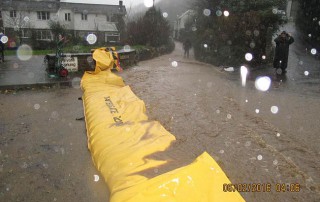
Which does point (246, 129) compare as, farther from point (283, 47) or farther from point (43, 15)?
point (43, 15)

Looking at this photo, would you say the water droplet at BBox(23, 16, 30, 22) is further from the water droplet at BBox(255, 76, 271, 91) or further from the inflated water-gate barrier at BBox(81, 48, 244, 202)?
the inflated water-gate barrier at BBox(81, 48, 244, 202)

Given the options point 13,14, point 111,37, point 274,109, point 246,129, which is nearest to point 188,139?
point 246,129

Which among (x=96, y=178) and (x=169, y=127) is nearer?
(x=96, y=178)

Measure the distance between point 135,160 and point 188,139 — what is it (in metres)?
1.97

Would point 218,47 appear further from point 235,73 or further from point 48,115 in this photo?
point 48,115

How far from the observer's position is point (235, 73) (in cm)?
1381

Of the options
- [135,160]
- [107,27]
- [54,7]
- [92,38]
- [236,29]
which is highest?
[54,7]

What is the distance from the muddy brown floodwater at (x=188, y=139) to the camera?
13.8 feet

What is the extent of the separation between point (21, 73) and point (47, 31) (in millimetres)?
31453

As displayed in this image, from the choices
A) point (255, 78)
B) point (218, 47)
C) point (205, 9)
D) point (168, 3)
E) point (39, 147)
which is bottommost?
point (39, 147)

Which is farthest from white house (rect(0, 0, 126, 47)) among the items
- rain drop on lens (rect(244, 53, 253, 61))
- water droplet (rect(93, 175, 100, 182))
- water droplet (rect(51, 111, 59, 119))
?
water droplet (rect(93, 175, 100, 182))

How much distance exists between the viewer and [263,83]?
11219 mm

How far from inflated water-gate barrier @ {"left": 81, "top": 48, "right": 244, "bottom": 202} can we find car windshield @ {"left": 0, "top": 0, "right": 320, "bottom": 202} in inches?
0.6

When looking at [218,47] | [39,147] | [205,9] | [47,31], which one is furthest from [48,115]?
[47,31]
